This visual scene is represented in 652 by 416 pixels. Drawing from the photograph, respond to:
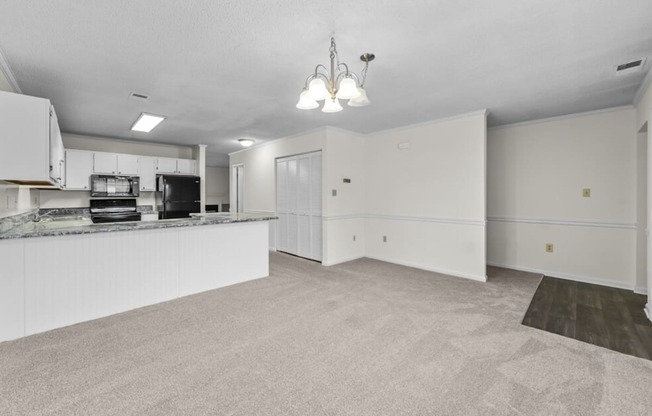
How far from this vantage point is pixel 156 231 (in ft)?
10.6

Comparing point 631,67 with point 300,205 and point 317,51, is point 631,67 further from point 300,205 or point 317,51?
point 300,205

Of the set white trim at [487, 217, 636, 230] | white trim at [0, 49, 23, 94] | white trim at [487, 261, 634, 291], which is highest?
white trim at [0, 49, 23, 94]

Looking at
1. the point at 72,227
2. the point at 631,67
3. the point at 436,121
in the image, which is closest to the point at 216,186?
the point at 72,227

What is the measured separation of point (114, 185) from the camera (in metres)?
5.65

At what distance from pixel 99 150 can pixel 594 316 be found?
819cm

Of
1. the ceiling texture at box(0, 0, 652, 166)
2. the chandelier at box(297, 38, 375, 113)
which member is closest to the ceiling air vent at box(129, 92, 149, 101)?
the ceiling texture at box(0, 0, 652, 166)

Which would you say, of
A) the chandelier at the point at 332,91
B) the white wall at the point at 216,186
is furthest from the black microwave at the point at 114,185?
the chandelier at the point at 332,91

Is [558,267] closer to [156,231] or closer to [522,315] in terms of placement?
[522,315]

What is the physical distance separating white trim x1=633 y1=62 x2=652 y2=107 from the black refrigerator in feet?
23.0

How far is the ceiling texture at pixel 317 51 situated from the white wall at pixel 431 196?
0.67 meters

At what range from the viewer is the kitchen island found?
8.11 feet

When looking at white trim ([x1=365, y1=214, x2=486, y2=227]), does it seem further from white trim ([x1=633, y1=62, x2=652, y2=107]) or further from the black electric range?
the black electric range

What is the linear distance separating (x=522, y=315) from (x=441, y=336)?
3.62 ft

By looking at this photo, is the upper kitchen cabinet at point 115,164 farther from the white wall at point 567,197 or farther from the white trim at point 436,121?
the white wall at point 567,197
